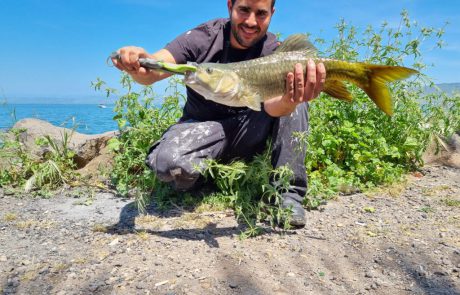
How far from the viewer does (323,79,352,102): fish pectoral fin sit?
9.98ft

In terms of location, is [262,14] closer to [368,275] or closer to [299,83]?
[299,83]

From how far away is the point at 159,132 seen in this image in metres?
4.55

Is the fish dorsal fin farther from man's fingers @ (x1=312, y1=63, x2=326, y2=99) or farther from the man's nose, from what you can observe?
the man's nose

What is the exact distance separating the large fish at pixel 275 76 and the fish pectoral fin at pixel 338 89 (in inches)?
2.7

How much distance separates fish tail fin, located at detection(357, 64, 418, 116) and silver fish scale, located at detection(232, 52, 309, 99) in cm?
48

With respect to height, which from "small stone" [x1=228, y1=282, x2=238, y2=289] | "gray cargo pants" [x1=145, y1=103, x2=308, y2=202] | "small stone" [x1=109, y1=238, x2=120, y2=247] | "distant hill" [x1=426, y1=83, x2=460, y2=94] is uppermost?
"distant hill" [x1=426, y1=83, x2=460, y2=94]

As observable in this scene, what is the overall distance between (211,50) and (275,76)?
107 centimetres

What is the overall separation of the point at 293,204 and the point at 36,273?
6.52 ft

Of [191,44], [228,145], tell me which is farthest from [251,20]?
[228,145]

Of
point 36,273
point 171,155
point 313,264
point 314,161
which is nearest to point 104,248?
point 36,273

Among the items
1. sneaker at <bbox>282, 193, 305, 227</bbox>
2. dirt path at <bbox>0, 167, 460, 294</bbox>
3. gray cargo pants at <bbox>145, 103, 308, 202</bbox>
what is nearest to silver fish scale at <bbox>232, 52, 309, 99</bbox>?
gray cargo pants at <bbox>145, 103, 308, 202</bbox>

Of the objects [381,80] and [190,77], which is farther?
[381,80]

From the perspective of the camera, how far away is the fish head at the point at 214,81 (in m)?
2.69

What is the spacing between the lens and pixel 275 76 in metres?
2.88
